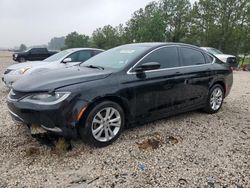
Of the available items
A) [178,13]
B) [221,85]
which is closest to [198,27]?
[178,13]

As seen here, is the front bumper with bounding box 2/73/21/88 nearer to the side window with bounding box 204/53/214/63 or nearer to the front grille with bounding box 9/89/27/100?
the front grille with bounding box 9/89/27/100

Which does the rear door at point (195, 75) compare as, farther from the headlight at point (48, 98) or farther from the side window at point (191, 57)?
the headlight at point (48, 98)

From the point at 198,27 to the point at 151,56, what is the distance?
3025cm

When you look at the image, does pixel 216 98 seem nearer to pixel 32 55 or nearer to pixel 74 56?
pixel 74 56

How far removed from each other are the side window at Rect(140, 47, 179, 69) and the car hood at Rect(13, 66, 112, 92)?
0.85m

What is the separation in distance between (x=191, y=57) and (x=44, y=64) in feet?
14.3

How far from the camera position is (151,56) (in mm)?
4242

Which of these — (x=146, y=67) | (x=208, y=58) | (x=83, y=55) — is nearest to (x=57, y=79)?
(x=146, y=67)

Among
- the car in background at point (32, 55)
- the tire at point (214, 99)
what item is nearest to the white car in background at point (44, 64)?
the tire at point (214, 99)

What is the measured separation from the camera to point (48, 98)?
10.9 feet

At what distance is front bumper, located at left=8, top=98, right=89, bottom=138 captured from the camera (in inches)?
128

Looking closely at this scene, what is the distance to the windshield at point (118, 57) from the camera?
408cm

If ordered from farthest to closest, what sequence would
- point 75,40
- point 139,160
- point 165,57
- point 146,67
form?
point 75,40, point 165,57, point 146,67, point 139,160

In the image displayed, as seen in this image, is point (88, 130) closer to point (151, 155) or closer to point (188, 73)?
point (151, 155)
